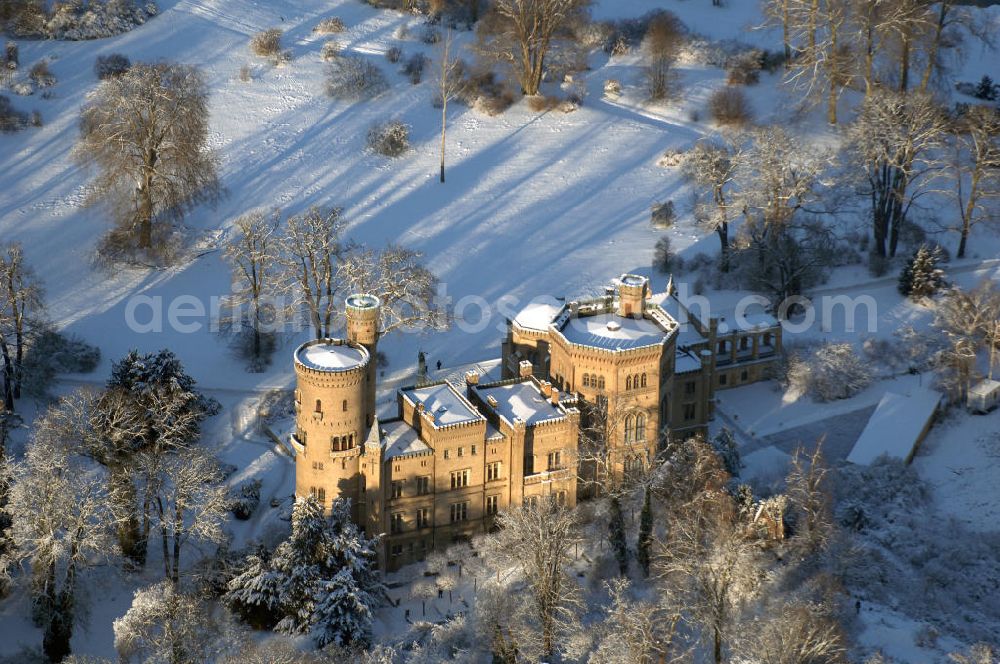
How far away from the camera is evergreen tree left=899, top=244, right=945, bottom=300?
107 m

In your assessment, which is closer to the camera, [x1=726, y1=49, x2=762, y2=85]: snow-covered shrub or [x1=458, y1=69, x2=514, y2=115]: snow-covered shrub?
[x1=458, y1=69, x2=514, y2=115]: snow-covered shrub

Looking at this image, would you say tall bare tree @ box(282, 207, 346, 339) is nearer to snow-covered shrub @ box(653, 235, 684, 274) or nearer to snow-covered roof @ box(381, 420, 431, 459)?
snow-covered roof @ box(381, 420, 431, 459)

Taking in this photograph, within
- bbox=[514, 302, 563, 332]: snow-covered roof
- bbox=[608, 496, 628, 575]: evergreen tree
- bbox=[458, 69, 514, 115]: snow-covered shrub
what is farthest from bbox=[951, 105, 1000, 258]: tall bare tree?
bbox=[608, 496, 628, 575]: evergreen tree

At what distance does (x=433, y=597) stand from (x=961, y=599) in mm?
27334

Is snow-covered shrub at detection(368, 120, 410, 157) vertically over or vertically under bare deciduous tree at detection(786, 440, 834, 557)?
over

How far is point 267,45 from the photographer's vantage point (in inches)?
5231

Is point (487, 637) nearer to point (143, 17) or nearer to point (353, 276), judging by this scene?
point (353, 276)

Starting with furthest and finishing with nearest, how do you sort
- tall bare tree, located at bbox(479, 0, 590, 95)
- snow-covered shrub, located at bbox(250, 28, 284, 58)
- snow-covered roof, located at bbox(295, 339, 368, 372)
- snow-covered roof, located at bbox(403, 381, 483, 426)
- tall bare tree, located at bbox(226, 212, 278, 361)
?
snow-covered shrub, located at bbox(250, 28, 284, 58) < tall bare tree, located at bbox(479, 0, 590, 95) < tall bare tree, located at bbox(226, 212, 278, 361) < snow-covered roof, located at bbox(403, 381, 483, 426) < snow-covered roof, located at bbox(295, 339, 368, 372)

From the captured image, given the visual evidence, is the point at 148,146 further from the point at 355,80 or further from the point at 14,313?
the point at 355,80

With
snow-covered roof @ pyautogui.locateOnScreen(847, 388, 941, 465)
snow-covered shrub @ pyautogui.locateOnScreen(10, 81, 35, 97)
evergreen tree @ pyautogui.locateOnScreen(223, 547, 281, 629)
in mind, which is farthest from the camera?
snow-covered shrub @ pyautogui.locateOnScreen(10, 81, 35, 97)

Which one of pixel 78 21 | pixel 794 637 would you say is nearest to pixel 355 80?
pixel 78 21

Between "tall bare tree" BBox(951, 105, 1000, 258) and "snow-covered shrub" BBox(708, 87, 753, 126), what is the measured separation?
16.3 meters

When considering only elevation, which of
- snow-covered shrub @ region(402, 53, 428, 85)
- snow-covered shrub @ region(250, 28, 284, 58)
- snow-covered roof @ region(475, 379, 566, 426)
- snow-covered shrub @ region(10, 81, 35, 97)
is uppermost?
snow-covered shrub @ region(250, 28, 284, 58)

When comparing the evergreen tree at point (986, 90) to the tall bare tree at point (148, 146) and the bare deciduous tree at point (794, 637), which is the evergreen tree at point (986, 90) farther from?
the bare deciduous tree at point (794, 637)
